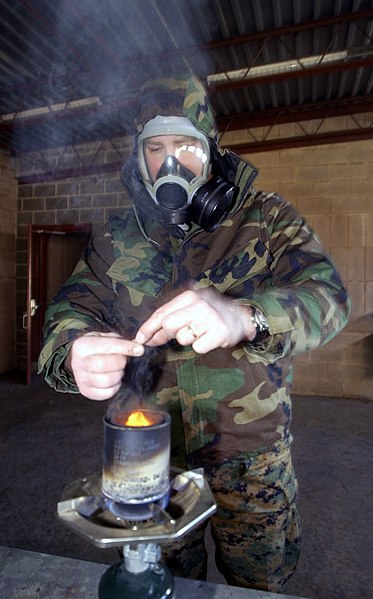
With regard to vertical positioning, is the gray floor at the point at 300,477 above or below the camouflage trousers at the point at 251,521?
below

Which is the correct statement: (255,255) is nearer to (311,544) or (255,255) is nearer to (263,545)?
(263,545)

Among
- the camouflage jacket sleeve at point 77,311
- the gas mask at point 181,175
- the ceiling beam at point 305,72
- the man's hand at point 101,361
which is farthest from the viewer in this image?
the ceiling beam at point 305,72

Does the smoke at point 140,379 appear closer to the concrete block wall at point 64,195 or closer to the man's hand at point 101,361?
the man's hand at point 101,361

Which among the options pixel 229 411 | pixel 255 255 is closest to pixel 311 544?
pixel 229 411

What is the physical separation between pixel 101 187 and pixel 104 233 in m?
4.56

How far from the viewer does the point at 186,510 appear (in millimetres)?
699

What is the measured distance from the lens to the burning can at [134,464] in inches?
26.0

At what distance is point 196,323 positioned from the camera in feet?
2.54

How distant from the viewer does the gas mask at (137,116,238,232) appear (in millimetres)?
1358

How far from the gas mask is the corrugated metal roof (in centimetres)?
154

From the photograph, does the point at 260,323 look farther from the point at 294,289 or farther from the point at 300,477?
the point at 300,477

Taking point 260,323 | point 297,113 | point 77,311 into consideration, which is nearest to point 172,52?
point 297,113

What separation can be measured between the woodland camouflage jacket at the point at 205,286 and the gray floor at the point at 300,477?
1.40 m

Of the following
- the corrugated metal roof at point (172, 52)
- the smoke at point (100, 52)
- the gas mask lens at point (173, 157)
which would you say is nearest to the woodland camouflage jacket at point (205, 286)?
the gas mask lens at point (173, 157)
